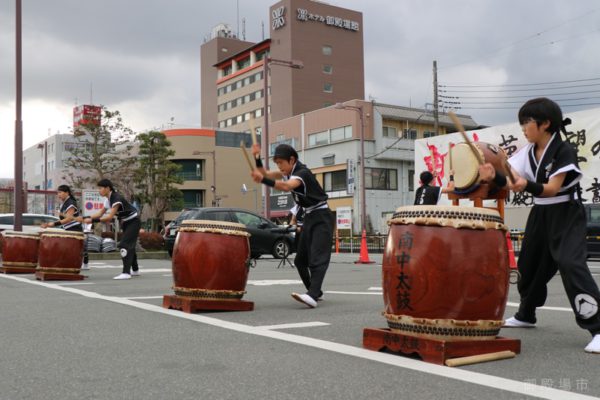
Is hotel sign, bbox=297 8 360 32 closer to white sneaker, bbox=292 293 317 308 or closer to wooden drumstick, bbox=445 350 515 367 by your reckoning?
white sneaker, bbox=292 293 317 308

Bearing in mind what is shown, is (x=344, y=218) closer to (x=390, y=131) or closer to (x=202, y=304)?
(x=202, y=304)

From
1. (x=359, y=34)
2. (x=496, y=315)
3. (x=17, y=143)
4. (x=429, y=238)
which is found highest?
(x=359, y=34)

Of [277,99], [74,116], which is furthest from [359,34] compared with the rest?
[74,116]

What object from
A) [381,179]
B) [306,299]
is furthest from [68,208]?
[381,179]

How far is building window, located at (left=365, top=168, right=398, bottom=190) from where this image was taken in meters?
48.0

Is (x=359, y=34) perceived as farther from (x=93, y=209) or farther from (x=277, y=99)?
(x=93, y=209)

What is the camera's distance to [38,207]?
132 feet

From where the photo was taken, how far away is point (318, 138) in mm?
50812

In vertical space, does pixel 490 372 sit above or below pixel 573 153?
below

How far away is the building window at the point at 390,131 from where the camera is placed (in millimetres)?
49281

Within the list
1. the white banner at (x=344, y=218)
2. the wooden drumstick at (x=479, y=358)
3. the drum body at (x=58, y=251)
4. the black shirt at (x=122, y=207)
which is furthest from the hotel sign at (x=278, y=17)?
the wooden drumstick at (x=479, y=358)

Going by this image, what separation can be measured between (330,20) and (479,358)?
2889 inches

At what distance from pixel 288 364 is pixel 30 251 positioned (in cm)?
1045

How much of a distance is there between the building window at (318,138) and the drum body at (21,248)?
3804 cm
